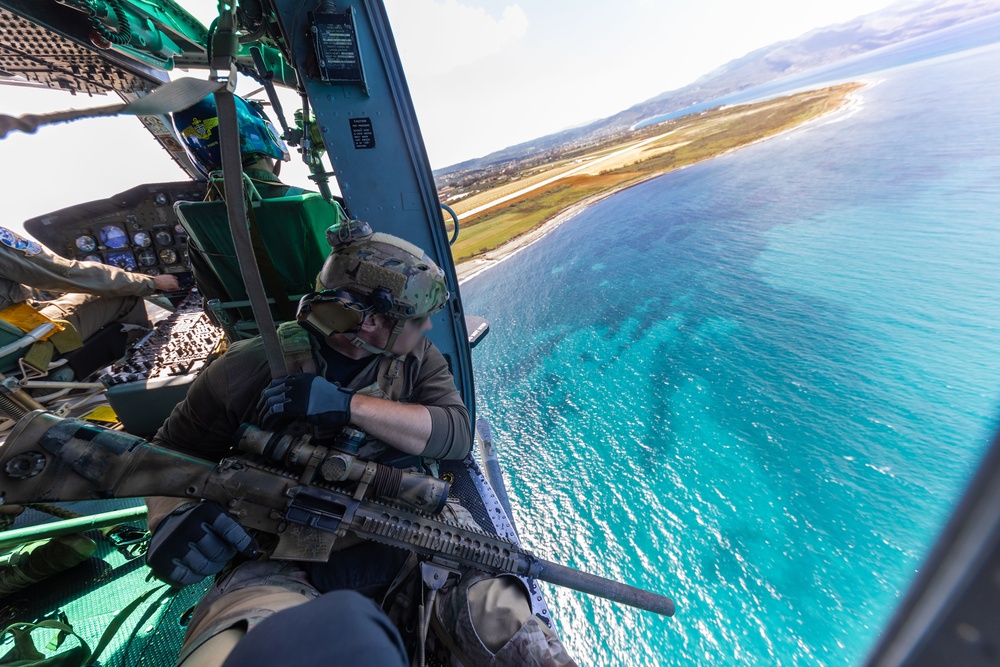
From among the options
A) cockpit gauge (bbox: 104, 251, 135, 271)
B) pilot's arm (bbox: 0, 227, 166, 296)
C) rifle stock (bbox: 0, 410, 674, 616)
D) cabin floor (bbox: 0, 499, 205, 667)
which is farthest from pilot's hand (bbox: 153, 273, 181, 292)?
rifle stock (bbox: 0, 410, 674, 616)

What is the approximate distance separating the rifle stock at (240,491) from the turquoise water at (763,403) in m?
1.35

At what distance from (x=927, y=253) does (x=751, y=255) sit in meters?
3.05

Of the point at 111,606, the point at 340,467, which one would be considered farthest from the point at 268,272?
the point at 111,606

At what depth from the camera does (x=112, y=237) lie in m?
4.96

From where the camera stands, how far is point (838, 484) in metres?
4.29

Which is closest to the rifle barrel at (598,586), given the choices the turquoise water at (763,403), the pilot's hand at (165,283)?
the turquoise water at (763,403)

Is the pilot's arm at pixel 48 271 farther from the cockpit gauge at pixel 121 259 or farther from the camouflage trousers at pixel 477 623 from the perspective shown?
the camouflage trousers at pixel 477 623

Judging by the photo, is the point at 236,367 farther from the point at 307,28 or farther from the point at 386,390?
the point at 307,28

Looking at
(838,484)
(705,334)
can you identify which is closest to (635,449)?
(838,484)

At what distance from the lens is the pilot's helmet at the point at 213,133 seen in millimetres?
2320

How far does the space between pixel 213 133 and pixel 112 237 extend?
4.18 meters

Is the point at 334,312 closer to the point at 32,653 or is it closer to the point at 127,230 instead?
the point at 32,653

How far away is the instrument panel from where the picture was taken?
471cm

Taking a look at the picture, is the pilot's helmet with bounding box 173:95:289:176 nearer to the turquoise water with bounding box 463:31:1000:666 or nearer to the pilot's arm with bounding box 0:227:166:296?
the pilot's arm with bounding box 0:227:166:296
